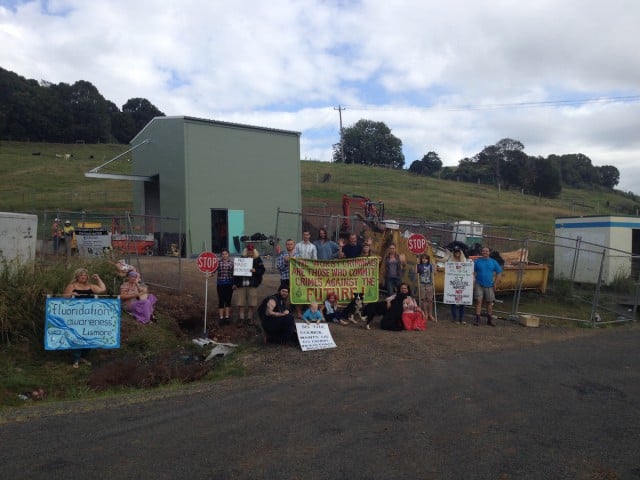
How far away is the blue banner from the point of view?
9.99 meters

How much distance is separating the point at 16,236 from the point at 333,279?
763cm

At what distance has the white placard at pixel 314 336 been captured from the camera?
10.6 metres

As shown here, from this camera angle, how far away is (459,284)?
13125 mm

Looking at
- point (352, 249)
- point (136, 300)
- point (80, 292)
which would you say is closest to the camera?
point (80, 292)

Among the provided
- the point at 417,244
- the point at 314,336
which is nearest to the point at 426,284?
the point at 417,244

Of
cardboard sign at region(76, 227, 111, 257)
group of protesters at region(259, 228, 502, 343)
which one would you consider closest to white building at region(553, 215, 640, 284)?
group of protesters at region(259, 228, 502, 343)

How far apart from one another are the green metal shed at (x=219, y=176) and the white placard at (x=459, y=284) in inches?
531

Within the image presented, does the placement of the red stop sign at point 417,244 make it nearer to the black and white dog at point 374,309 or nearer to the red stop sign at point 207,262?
the black and white dog at point 374,309

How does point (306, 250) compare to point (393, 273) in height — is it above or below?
above

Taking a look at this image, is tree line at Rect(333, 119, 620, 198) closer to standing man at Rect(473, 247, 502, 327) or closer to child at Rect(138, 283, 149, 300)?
standing man at Rect(473, 247, 502, 327)

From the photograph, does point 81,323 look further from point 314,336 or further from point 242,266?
point 314,336

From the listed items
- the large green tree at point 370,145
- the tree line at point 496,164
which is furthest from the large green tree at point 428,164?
the large green tree at point 370,145

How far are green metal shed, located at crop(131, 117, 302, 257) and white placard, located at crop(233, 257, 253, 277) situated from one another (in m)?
12.0

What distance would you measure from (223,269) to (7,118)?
9177 centimetres
